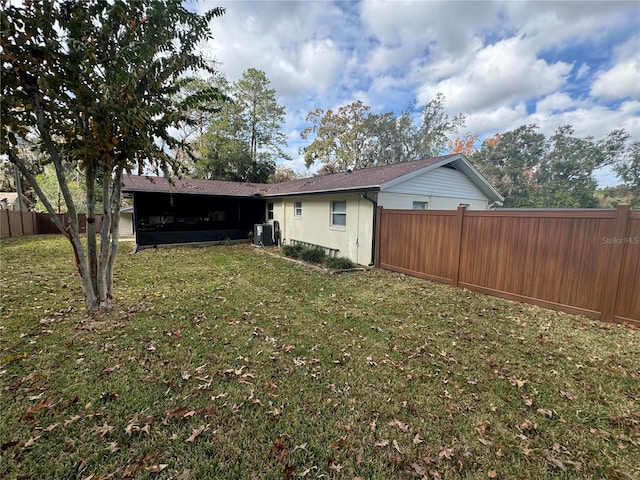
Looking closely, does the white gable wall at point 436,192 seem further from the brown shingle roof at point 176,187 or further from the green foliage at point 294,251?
the brown shingle roof at point 176,187

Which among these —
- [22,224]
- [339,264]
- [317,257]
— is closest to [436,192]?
[339,264]

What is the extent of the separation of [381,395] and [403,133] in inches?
1132

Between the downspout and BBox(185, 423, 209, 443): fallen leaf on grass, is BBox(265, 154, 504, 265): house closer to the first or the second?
the downspout

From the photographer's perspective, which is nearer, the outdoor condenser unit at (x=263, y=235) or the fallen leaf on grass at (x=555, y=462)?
the fallen leaf on grass at (x=555, y=462)

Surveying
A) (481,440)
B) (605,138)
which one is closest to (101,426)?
(481,440)

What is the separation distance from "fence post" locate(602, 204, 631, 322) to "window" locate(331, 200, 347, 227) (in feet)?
21.6

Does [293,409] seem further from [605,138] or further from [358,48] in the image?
[605,138]

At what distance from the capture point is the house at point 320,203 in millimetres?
8922

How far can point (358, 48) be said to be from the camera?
11.5 metres

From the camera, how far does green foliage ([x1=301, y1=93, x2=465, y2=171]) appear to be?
27047 mm

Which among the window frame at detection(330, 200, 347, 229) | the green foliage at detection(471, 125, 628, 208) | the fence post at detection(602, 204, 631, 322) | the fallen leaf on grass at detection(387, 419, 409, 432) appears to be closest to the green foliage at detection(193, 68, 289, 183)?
the window frame at detection(330, 200, 347, 229)

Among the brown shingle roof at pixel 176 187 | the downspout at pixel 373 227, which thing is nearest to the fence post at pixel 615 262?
the downspout at pixel 373 227

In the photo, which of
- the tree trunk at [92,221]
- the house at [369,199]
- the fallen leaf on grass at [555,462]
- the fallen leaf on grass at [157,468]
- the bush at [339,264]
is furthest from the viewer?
the house at [369,199]

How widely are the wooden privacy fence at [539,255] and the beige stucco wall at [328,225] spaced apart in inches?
63.6
